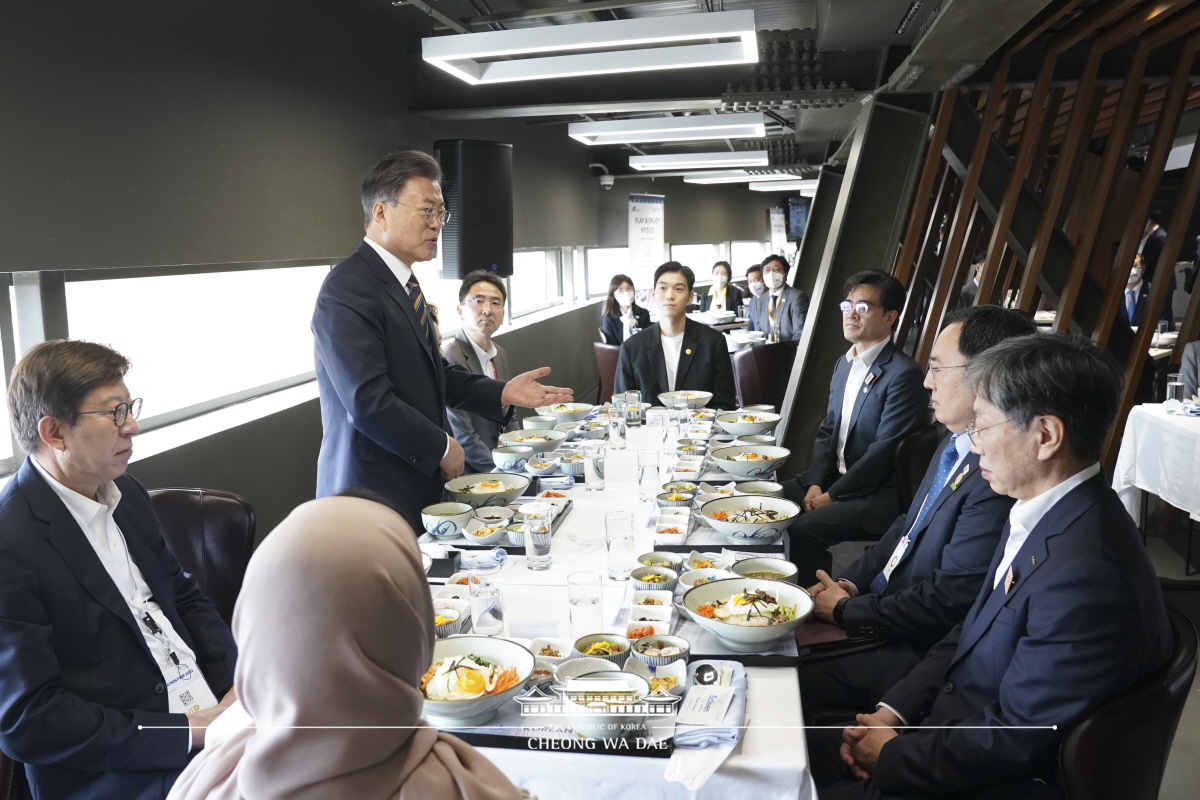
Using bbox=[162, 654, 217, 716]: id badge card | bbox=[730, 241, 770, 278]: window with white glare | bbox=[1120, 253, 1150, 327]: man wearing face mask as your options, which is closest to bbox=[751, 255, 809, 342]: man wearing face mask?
bbox=[1120, 253, 1150, 327]: man wearing face mask

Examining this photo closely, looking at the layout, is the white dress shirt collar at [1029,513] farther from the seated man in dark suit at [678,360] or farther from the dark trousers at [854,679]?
the seated man in dark suit at [678,360]

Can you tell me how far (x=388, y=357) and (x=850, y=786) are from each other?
Result: 5.89 feet

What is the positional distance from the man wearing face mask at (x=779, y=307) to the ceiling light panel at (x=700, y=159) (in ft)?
4.68

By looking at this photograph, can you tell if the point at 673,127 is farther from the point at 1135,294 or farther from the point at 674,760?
the point at 674,760

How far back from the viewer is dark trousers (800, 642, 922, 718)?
2293mm

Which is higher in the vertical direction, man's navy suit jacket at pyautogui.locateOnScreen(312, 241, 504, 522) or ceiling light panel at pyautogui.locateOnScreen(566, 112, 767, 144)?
ceiling light panel at pyautogui.locateOnScreen(566, 112, 767, 144)

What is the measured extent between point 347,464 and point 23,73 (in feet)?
5.90

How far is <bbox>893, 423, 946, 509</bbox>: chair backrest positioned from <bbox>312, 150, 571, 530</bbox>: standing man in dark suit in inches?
64.1

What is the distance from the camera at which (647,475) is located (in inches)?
132

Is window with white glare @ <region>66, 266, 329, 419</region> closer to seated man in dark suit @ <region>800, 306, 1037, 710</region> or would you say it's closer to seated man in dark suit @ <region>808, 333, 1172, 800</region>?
seated man in dark suit @ <region>800, 306, 1037, 710</region>

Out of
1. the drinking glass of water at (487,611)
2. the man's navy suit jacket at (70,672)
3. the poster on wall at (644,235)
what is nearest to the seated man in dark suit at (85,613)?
the man's navy suit jacket at (70,672)

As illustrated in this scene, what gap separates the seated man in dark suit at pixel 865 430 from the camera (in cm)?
347

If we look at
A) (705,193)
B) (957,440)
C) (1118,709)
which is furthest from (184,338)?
(705,193)

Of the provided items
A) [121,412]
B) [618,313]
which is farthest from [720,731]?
[618,313]
